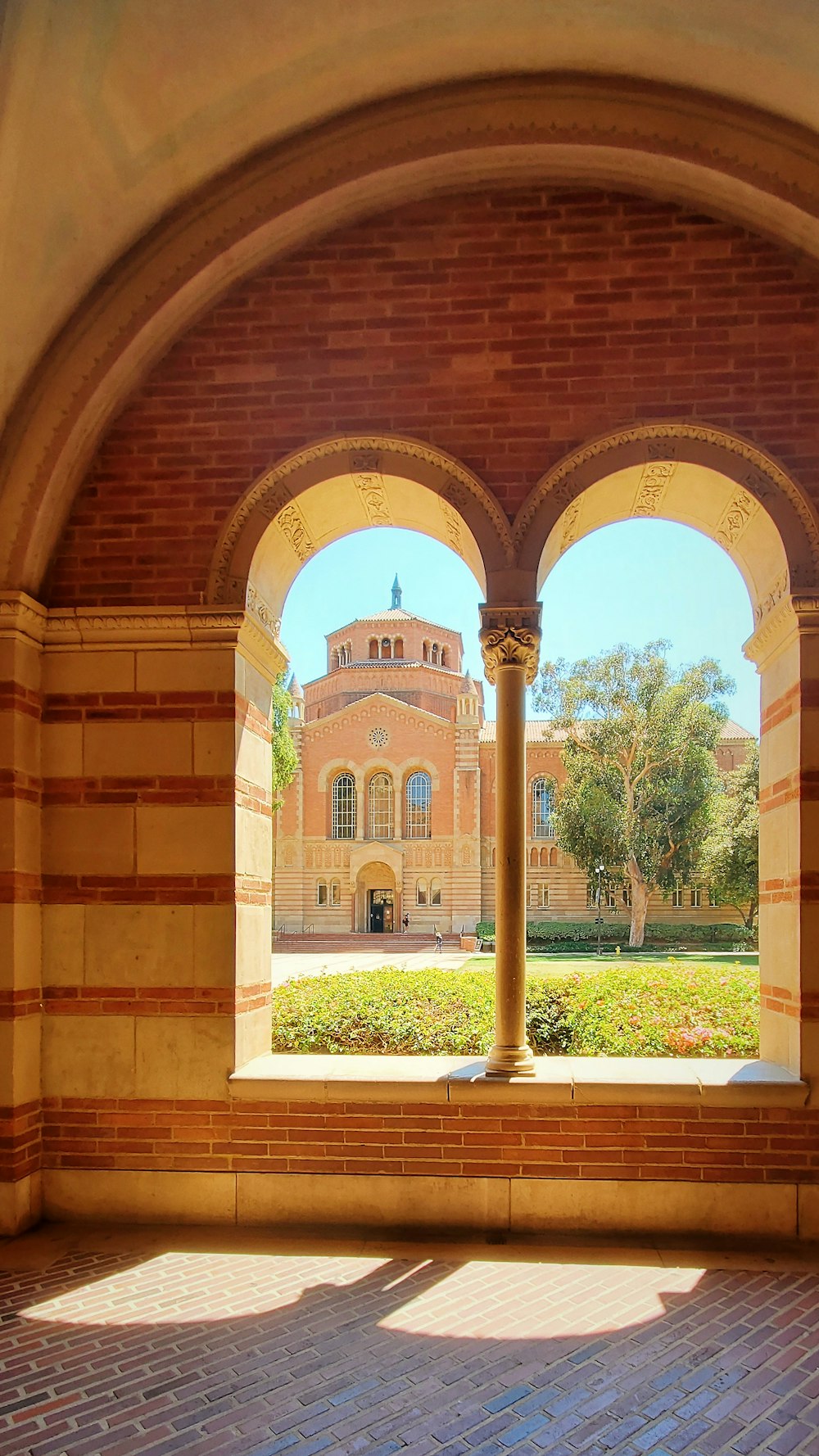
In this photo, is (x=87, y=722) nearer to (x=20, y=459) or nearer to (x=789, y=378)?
(x=20, y=459)

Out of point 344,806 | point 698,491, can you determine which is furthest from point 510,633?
point 344,806

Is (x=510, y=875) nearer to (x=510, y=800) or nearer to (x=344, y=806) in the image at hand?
(x=510, y=800)

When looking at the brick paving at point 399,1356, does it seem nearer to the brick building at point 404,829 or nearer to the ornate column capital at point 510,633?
the ornate column capital at point 510,633

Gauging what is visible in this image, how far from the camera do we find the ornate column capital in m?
4.93

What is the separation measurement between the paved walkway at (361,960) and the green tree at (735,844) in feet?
26.0

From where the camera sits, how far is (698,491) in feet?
17.0

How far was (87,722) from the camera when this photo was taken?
5.03 meters

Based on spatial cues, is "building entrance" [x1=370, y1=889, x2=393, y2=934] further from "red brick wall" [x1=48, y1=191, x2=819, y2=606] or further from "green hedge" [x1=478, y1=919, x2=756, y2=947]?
"red brick wall" [x1=48, y1=191, x2=819, y2=606]

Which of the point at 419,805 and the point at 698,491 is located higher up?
the point at 698,491

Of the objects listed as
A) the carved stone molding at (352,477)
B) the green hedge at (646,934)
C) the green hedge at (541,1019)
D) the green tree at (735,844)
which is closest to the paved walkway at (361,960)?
the green hedge at (646,934)

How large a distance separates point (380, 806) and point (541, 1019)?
3542 cm

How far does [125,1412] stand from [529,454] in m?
4.30

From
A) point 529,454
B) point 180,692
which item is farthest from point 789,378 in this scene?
point 180,692

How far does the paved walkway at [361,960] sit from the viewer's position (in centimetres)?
2420
